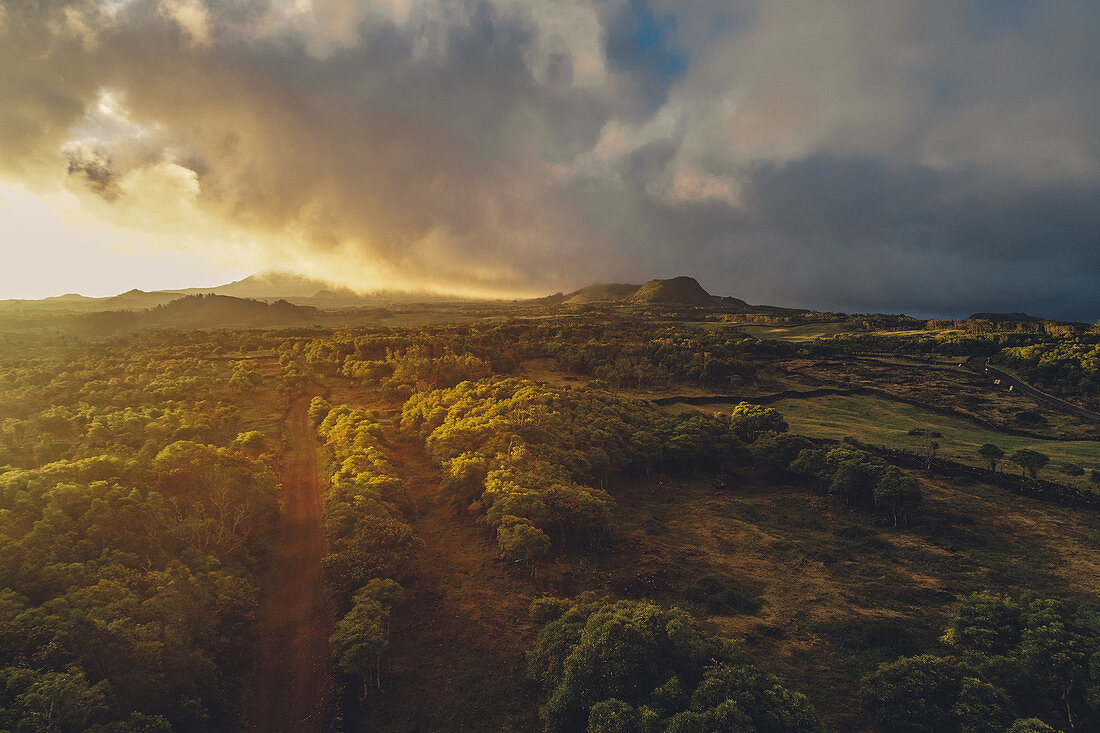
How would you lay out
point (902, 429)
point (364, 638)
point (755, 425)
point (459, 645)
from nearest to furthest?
point (364, 638), point (459, 645), point (755, 425), point (902, 429)

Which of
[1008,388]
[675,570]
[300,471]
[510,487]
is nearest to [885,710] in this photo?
[675,570]

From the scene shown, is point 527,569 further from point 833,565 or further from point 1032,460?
point 1032,460

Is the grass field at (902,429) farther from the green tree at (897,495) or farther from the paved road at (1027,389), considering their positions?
the paved road at (1027,389)

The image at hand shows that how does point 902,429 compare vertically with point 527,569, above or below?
above

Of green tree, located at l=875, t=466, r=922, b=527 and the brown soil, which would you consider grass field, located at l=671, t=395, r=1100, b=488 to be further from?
the brown soil

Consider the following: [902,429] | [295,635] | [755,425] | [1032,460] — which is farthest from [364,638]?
[902,429]

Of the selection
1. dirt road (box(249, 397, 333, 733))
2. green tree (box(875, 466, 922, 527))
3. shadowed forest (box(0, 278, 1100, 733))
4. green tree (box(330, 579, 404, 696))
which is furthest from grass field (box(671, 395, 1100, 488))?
dirt road (box(249, 397, 333, 733))

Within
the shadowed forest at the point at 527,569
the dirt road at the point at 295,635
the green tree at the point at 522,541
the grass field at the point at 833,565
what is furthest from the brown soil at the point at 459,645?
the grass field at the point at 833,565

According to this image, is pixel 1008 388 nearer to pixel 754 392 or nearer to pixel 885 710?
pixel 754 392
